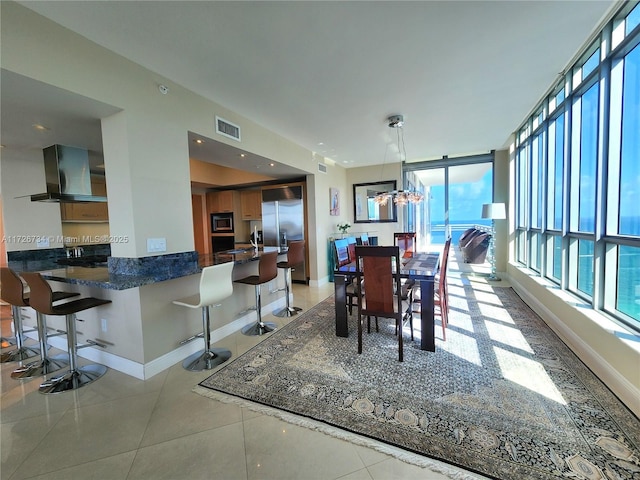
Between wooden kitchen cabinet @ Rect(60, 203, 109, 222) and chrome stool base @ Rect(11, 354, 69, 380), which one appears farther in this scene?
wooden kitchen cabinet @ Rect(60, 203, 109, 222)

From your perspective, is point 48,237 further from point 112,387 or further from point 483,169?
point 483,169

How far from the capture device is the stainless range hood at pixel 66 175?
113 inches

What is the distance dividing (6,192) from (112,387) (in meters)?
2.89

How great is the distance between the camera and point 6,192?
Result: 3166 mm

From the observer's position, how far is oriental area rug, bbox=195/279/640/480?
1474mm

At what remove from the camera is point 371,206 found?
22.3 feet

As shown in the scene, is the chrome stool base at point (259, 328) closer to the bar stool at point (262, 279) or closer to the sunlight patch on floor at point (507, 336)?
the bar stool at point (262, 279)

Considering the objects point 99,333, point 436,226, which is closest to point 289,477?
point 99,333

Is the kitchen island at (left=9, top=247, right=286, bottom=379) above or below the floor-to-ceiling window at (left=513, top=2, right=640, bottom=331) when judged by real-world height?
below

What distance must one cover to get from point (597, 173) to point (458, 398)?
2293 millimetres

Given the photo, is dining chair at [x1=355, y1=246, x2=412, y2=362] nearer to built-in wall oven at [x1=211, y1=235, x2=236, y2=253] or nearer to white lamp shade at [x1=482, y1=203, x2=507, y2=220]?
white lamp shade at [x1=482, y1=203, x2=507, y2=220]

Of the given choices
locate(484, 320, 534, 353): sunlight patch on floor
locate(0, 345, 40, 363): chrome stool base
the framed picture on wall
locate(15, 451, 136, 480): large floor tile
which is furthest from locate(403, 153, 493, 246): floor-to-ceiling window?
locate(0, 345, 40, 363): chrome stool base

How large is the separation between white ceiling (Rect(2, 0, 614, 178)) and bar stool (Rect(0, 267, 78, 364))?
144 cm

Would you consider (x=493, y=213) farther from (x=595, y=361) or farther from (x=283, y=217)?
(x=283, y=217)
